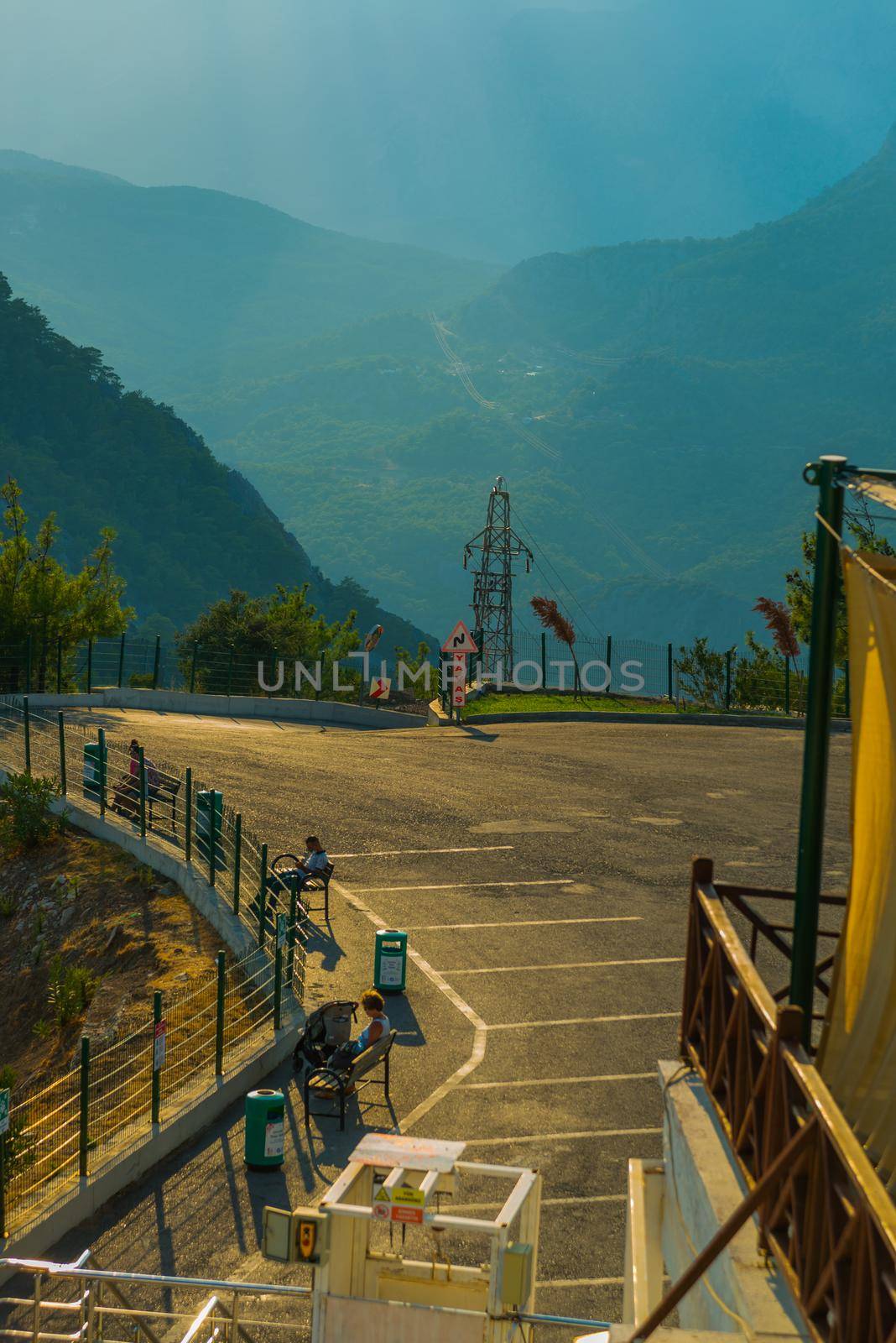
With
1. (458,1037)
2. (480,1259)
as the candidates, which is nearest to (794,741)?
(458,1037)

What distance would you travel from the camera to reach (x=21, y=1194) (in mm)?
12492

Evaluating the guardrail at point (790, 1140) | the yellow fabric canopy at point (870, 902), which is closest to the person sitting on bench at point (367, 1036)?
the guardrail at point (790, 1140)

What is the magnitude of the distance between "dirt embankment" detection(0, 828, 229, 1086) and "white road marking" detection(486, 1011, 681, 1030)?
4.67m

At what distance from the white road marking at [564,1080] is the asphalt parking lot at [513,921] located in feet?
0.10

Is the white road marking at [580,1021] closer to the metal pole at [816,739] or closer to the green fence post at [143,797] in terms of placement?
the metal pole at [816,739]

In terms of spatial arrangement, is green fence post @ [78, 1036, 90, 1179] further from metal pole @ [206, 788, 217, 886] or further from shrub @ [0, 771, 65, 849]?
shrub @ [0, 771, 65, 849]

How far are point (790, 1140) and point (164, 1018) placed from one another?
10.6 m

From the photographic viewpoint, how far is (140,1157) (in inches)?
502

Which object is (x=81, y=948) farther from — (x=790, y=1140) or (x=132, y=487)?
(x=132, y=487)

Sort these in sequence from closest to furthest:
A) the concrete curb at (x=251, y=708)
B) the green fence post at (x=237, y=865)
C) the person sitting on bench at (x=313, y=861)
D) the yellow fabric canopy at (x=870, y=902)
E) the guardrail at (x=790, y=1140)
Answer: the guardrail at (x=790, y=1140), the yellow fabric canopy at (x=870, y=902), the green fence post at (x=237, y=865), the person sitting on bench at (x=313, y=861), the concrete curb at (x=251, y=708)

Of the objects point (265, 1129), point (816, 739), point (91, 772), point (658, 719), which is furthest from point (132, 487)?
point (816, 739)

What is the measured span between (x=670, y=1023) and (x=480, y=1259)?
5578 millimetres

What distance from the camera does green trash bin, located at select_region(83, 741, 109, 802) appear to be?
2472cm

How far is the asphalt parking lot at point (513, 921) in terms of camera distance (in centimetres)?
1195
